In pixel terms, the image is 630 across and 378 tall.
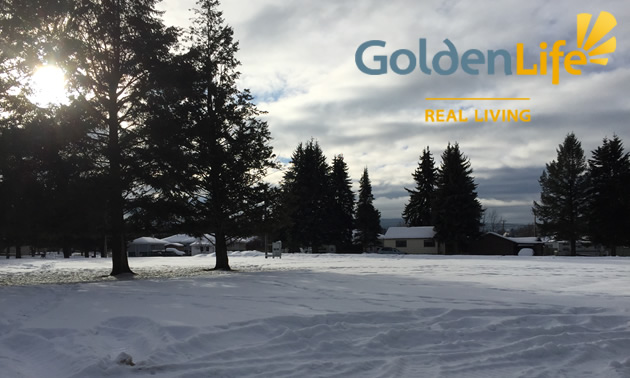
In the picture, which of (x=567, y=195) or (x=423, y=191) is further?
(x=423, y=191)

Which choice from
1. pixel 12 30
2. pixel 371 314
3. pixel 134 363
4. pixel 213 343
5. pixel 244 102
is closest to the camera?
pixel 134 363

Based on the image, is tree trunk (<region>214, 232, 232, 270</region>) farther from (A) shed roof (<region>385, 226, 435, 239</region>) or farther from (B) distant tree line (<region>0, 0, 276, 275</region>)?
(A) shed roof (<region>385, 226, 435, 239</region>)

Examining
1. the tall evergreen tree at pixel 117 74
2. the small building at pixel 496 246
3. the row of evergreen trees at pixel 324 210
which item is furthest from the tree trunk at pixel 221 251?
the small building at pixel 496 246

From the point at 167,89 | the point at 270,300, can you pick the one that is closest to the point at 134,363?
the point at 270,300

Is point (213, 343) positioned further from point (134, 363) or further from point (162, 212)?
point (162, 212)

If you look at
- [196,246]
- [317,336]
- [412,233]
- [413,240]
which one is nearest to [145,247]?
[196,246]

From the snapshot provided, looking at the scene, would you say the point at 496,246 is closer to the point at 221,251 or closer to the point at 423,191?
the point at 423,191

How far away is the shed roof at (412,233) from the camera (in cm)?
6450

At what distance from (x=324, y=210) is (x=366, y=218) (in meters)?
10.4

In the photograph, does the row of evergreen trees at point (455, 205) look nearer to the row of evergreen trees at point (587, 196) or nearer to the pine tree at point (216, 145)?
the row of evergreen trees at point (587, 196)

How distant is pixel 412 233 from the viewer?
6625 cm

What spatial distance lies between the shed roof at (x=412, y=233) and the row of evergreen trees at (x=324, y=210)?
8.60 ft

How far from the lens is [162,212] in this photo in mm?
19219

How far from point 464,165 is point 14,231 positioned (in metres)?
51.1
